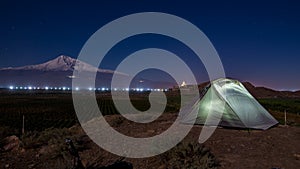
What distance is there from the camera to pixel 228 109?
12359 mm

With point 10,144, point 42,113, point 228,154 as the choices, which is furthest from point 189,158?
point 42,113

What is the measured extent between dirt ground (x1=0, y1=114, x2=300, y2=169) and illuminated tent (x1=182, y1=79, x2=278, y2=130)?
508mm

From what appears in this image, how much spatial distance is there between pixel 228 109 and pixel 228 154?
3934 mm

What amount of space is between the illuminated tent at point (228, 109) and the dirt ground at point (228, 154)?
1.67ft

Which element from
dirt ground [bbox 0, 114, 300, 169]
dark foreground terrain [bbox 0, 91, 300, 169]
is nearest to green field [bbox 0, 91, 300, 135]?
dark foreground terrain [bbox 0, 91, 300, 169]

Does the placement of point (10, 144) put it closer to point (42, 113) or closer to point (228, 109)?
point (228, 109)

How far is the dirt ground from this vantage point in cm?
792

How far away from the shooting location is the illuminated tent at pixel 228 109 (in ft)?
40.4

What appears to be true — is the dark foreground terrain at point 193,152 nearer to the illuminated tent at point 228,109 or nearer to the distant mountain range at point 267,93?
the illuminated tent at point 228,109

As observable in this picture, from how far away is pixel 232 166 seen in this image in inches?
299

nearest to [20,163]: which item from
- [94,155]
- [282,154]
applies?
[94,155]

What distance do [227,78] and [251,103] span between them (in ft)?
5.59

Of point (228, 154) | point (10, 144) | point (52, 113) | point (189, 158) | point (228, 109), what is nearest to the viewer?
point (189, 158)

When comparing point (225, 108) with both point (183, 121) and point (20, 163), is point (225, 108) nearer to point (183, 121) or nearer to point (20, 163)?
point (183, 121)
